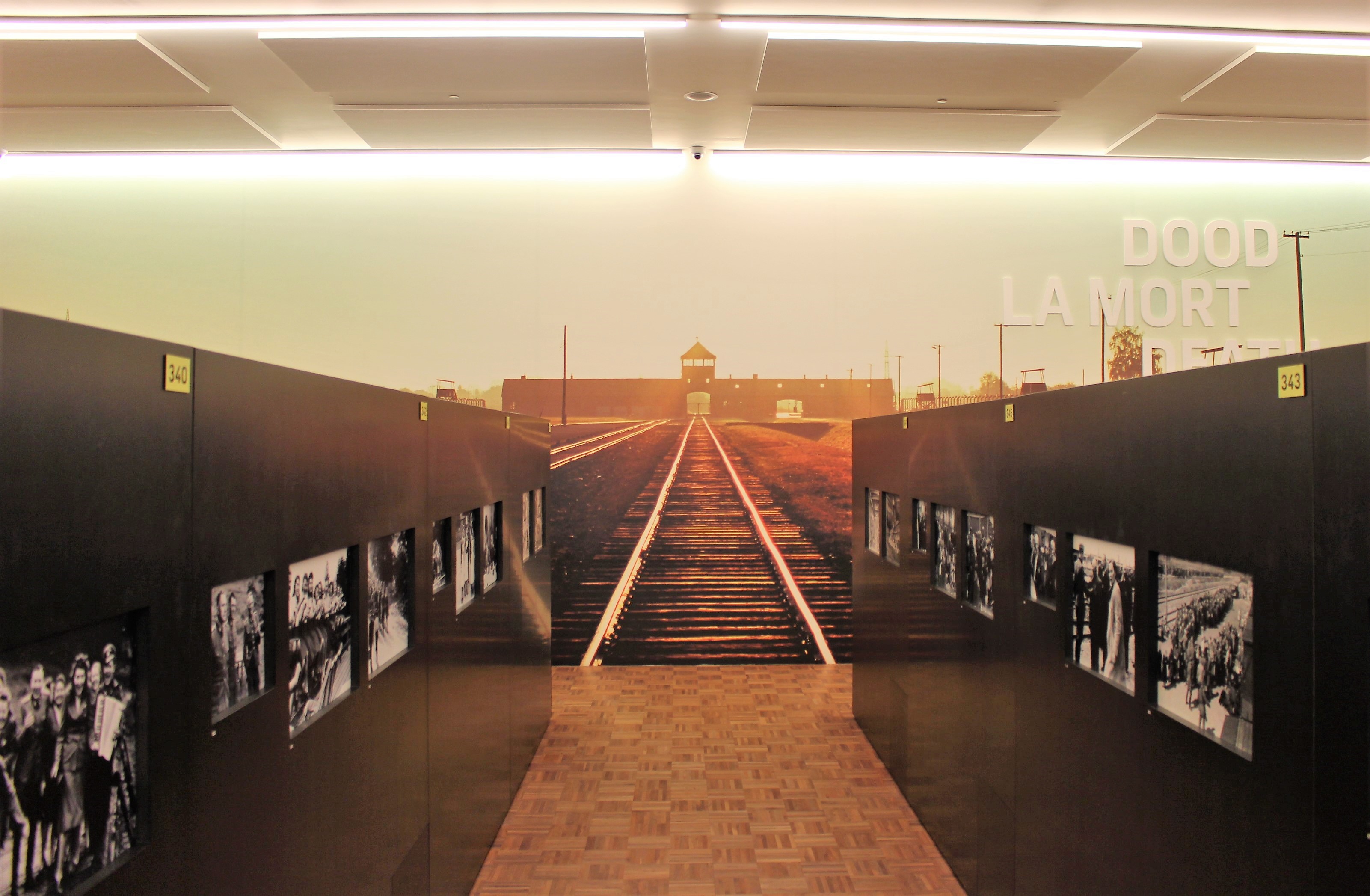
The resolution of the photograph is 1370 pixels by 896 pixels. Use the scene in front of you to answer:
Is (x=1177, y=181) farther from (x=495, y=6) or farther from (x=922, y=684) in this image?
(x=495, y=6)

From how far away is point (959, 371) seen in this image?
18.7 ft

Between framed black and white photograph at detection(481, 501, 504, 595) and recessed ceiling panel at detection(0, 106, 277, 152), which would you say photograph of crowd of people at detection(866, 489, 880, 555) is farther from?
recessed ceiling panel at detection(0, 106, 277, 152)

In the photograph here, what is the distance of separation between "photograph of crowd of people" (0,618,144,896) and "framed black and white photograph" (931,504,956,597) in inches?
101

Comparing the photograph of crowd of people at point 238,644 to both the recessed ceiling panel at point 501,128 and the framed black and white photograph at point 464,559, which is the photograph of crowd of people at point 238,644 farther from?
the recessed ceiling panel at point 501,128

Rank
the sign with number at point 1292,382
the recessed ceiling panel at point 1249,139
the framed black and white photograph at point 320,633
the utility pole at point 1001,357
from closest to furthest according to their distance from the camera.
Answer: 1. the sign with number at point 1292,382
2. the framed black and white photograph at point 320,633
3. the recessed ceiling panel at point 1249,139
4. the utility pole at point 1001,357

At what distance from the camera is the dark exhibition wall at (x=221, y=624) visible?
89 cm

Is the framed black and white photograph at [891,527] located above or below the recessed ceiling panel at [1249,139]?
below

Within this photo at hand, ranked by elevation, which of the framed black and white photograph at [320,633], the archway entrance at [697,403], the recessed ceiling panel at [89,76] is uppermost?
the recessed ceiling panel at [89,76]

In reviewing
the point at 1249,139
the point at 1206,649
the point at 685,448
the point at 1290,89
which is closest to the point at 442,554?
the point at 1206,649

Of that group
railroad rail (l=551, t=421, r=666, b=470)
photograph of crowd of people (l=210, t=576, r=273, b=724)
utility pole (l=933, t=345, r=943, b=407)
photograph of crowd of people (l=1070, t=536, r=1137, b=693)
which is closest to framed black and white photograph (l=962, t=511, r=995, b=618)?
photograph of crowd of people (l=1070, t=536, r=1137, b=693)

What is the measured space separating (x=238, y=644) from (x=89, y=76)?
15.0 ft

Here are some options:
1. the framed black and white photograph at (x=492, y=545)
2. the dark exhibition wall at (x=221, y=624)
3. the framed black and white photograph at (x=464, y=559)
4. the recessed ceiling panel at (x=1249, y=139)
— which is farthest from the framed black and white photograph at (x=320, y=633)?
the recessed ceiling panel at (x=1249, y=139)

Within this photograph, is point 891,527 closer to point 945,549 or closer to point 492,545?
point 945,549

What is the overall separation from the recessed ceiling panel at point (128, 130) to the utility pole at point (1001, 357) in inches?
218
